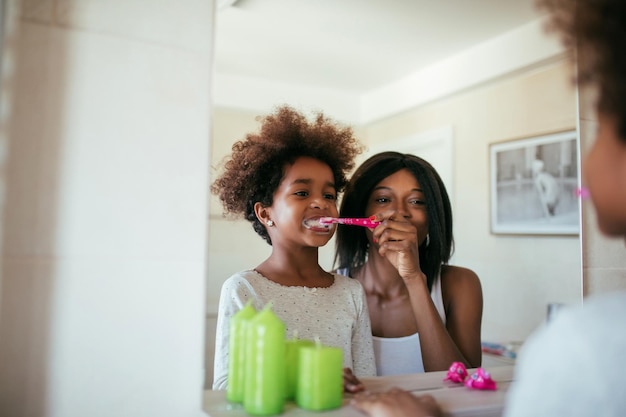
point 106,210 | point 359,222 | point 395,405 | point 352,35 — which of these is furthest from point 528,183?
point 106,210

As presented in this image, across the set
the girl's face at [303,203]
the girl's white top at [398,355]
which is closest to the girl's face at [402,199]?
the girl's face at [303,203]

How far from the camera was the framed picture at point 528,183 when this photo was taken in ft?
3.67

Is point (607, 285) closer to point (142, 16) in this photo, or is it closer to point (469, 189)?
point (469, 189)

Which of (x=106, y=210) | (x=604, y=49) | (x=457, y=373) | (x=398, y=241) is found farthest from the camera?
(x=398, y=241)

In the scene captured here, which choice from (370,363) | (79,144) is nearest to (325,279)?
(370,363)

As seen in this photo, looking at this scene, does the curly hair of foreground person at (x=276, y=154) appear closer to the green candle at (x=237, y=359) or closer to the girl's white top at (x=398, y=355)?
the green candle at (x=237, y=359)

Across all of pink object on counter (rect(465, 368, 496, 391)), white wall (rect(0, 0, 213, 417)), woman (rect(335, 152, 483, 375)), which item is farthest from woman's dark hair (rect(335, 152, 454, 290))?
white wall (rect(0, 0, 213, 417))

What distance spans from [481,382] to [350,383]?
0.26 meters

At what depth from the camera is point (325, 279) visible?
1021 millimetres

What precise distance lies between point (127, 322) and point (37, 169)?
0.81ft

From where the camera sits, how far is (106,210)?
2.42 ft

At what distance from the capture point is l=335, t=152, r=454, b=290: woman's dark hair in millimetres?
1033

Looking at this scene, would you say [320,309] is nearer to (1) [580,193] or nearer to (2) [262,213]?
(2) [262,213]

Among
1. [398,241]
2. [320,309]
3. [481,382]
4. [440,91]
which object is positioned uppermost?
[440,91]
